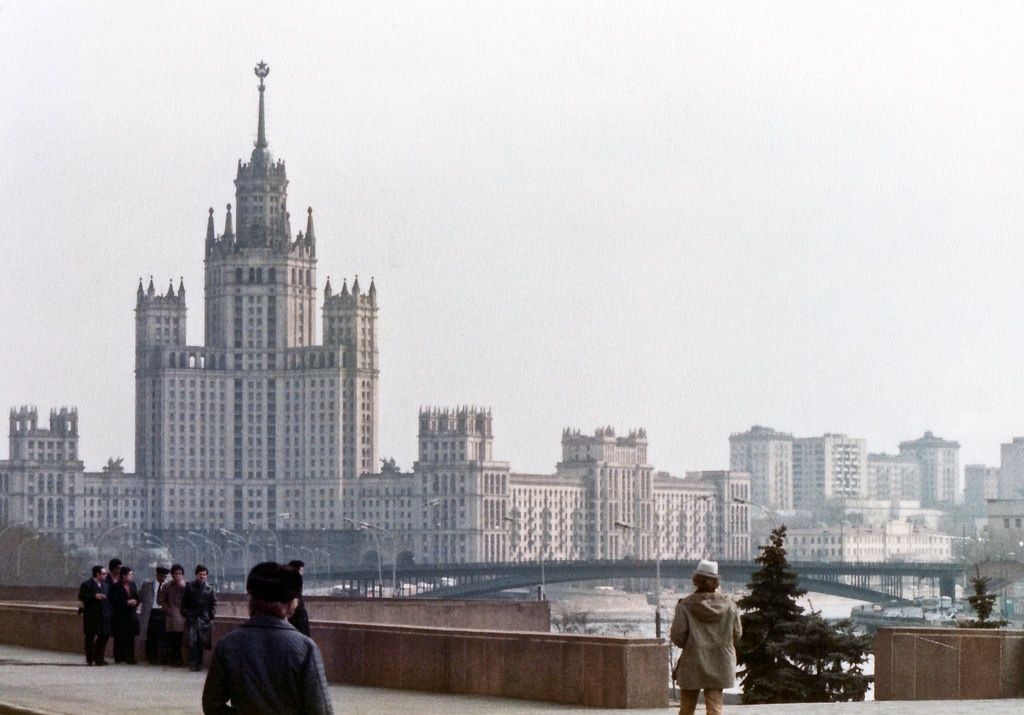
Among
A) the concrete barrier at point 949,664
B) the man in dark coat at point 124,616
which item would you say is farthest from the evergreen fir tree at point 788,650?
the concrete barrier at point 949,664

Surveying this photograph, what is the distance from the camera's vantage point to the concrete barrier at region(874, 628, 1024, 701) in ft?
79.4

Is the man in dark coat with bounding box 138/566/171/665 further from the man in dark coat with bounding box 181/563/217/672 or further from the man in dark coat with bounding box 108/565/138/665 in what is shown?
the man in dark coat with bounding box 181/563/217/672

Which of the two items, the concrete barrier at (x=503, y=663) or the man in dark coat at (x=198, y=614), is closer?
the concrete barrier at (x=503, y=663)

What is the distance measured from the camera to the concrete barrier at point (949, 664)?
24188 millimetres

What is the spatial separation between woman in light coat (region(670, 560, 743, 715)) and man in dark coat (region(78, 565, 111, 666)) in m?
14.0

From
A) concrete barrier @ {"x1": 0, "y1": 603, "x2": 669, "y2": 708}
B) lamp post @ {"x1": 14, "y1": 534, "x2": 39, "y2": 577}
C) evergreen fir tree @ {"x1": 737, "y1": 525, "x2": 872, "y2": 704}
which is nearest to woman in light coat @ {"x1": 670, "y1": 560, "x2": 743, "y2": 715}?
concrete barrier @ {"x1": 0, "y1": 603, "x2": 669, "y2": 708}

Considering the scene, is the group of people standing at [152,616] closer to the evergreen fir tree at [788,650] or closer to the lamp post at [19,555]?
the evergreen fir tree at [788,650]

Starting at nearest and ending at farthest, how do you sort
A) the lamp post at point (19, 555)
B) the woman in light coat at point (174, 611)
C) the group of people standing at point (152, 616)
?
the group of people standing at point (152, 616), the woman in light coat at point (174, 611), the lamp post at point (19, 555)

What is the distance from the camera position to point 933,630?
2547 centimetres

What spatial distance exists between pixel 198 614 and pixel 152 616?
2.18m

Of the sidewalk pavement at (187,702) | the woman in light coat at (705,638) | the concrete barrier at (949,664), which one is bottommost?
the sidewalk pavement at (187,702)

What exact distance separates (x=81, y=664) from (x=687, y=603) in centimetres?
1537

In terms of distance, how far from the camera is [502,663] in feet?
78.4

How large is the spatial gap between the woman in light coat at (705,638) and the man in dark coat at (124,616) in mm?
14479
